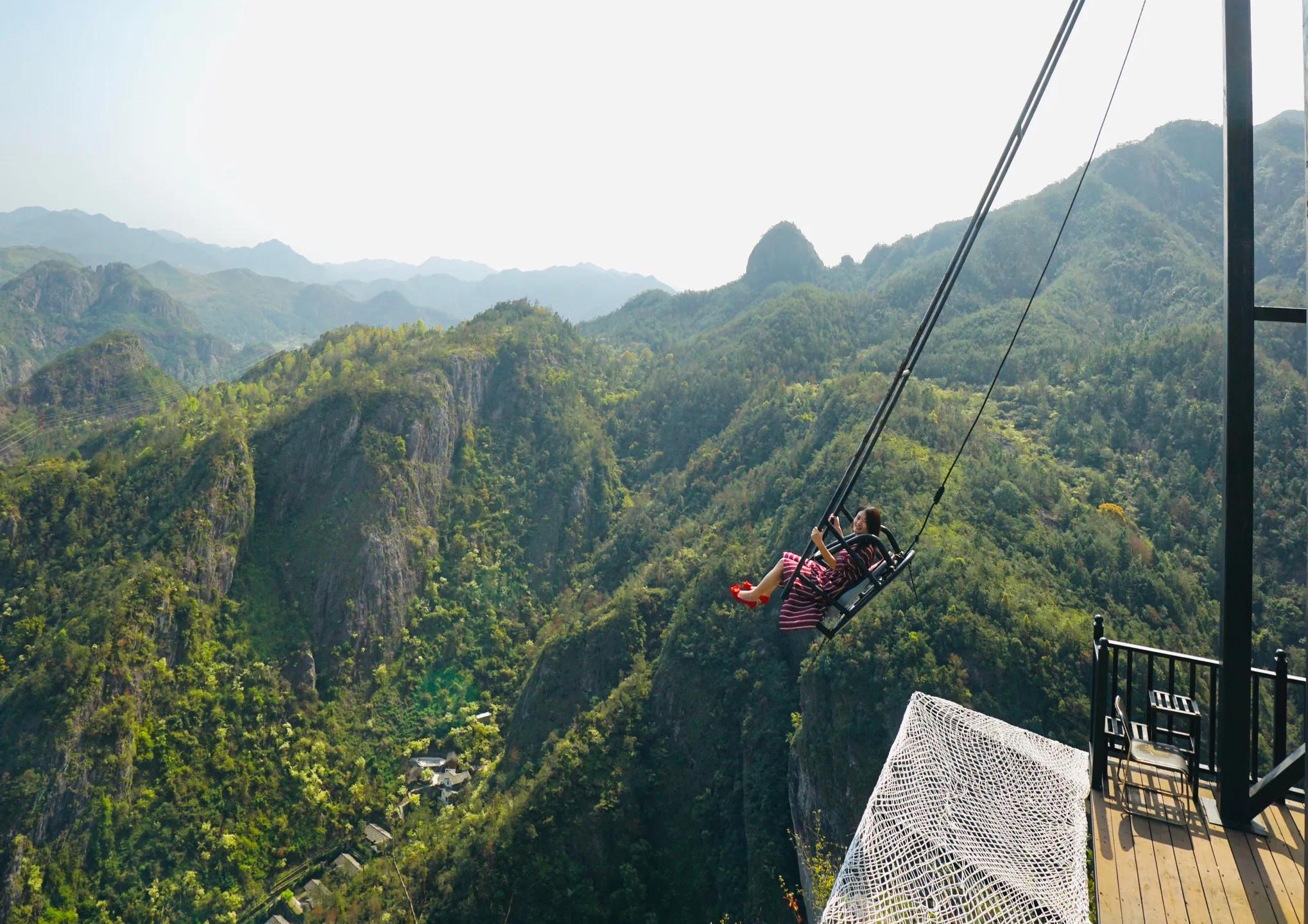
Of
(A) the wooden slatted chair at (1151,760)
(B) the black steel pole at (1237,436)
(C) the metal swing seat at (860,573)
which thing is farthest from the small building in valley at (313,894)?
(B) the black steel pole at (1237,436)

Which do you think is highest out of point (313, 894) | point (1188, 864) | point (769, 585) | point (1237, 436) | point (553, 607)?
point (1237, 436)

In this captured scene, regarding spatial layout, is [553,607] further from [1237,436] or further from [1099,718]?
[1237,436]

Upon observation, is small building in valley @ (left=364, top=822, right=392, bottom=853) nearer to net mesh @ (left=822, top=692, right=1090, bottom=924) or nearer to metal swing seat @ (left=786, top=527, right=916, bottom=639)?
metal swing seat @ (left=786, top=527, right=916, bottom=639)

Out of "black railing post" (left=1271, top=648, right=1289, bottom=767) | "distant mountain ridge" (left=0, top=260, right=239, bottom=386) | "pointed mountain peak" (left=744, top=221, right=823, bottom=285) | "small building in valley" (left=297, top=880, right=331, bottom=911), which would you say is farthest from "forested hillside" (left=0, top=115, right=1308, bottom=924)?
"distant mountain ridge" (left=0, top=260, right=239, bottom=386)

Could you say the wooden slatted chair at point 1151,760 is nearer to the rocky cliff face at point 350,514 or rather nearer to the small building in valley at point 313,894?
the small building in valley at point 313,894

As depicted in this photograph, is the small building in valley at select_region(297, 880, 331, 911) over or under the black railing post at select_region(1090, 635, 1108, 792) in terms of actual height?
under

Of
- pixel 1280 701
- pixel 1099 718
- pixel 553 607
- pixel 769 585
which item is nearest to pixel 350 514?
pixel 553 607
